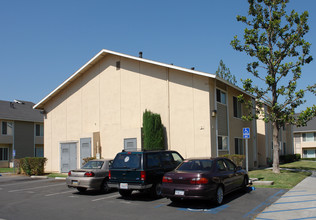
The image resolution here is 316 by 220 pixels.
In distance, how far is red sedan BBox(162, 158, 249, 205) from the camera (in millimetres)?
9570

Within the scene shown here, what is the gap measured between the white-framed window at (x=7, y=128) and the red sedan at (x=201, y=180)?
31.9 meters

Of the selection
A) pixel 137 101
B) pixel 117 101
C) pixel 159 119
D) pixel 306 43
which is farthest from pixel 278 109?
pixel 117 101

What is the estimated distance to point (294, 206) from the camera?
983cm

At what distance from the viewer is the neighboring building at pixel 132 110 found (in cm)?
1878

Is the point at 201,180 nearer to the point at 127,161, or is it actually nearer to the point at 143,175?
the point at 143,175

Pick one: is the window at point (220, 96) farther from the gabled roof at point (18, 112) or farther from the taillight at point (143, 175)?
the gabled roof at point (18, 112)

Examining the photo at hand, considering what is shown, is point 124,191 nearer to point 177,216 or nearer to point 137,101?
point 177,216

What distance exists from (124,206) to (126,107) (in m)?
11.4

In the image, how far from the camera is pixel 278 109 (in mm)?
18766

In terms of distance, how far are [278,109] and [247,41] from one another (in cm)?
433

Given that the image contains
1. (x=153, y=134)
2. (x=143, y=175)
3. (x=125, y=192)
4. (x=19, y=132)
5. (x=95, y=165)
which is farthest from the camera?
(x=19, y=132)

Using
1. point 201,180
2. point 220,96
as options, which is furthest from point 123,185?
point 220,96

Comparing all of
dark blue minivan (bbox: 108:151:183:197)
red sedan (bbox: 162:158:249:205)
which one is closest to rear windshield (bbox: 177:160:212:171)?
red sedan (bbox: 162:158:249:205)

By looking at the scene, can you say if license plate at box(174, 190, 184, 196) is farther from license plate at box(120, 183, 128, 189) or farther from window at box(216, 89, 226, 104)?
window at box(216, 89, 226, 104)
